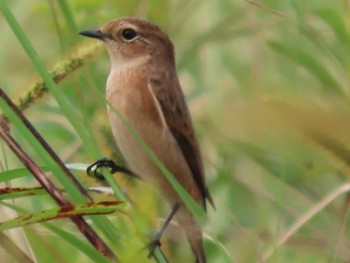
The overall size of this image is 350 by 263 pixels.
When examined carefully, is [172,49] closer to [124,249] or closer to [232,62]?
[232,62]

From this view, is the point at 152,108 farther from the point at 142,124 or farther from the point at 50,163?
the point at 50,163

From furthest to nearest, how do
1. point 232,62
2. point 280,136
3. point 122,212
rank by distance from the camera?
point 232,62, point 280,136, point 122,212

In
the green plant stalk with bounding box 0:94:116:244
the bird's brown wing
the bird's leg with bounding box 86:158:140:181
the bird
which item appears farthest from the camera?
the bird's brown wing

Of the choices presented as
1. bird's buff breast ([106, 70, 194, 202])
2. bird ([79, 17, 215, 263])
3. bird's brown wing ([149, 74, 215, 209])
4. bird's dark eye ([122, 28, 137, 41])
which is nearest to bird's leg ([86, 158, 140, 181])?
bird ([79, 17, 215, 263])

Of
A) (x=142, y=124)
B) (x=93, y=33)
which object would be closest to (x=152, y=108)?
(x=142, y=124)

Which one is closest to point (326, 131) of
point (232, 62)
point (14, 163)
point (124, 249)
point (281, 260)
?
point (281, 260)

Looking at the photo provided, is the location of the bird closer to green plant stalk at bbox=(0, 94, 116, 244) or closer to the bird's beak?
the bird's beak
